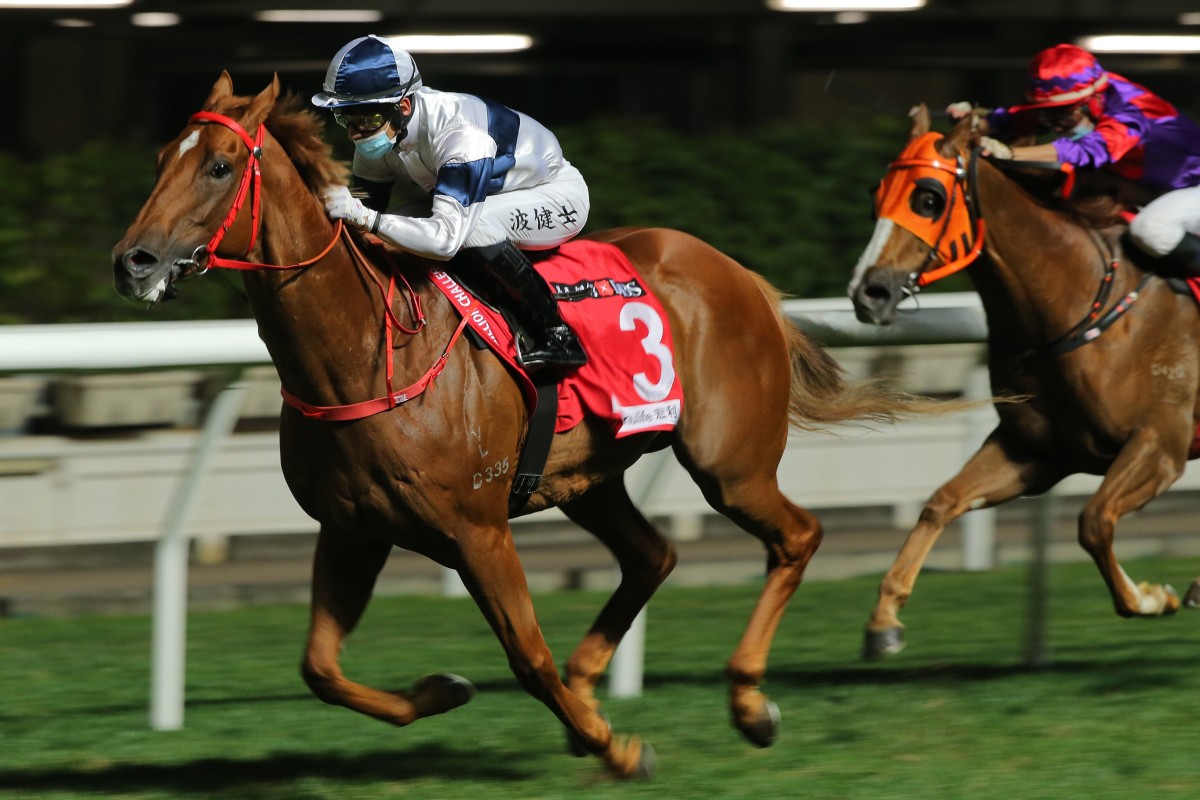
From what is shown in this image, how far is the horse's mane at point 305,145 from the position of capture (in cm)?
372

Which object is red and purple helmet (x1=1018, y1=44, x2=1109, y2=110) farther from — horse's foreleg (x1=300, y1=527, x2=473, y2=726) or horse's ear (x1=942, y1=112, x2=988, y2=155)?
horse's foreleg (x1=300, y1=527, x2=473, y2=726)

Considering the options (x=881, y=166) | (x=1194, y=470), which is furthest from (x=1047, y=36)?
(x=1194, y=470)

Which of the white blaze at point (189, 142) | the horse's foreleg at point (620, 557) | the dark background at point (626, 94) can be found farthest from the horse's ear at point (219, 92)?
the dark background at point (626, 94)

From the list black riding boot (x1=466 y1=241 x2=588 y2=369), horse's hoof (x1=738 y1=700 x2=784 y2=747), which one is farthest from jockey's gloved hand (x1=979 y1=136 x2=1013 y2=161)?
horse's hoof (x1=738 y1=700 x2=784 y2=747)

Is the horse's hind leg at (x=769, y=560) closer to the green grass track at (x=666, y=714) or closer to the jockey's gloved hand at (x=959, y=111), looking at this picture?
the green grass track at (x=666, y=714)

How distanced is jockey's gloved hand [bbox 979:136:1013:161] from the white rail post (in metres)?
2.26

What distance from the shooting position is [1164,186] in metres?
5.34

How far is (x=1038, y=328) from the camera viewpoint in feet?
Result: 16.8

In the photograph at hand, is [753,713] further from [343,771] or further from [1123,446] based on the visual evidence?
[1123,446]

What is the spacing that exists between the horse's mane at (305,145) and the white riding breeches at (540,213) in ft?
1.31

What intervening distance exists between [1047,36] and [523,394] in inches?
316

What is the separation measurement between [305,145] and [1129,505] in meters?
2.57

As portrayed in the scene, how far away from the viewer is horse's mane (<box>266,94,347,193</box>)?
12.2ft

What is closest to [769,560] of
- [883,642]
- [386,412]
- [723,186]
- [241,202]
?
[883,642]
